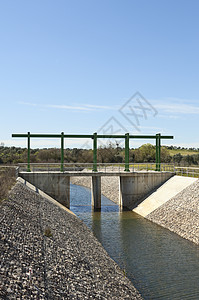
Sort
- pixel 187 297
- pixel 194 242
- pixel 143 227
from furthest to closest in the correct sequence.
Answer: pixel 143 227
pixel 194 242
pixel 187 297

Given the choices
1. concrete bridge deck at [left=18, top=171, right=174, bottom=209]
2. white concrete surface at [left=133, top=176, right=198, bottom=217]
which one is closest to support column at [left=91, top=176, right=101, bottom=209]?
concrete bridge deck at [left=18, top=171, right=174, bottom=209]

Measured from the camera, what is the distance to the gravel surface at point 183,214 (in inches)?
827

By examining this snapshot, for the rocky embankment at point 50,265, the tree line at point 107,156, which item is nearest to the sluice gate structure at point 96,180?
the rocky embankment at point 50,265

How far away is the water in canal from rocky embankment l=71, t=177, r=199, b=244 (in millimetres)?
660

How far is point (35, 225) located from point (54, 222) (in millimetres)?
2755

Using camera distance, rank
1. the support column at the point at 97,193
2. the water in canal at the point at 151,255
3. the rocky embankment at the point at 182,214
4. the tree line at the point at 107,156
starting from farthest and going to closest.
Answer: the tree line at the point at 107,156 → the support column at the point at 97,193 → the rocky embankment at the point at 182,214 → the water in canal at the point at 151,255

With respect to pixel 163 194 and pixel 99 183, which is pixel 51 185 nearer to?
pixel 99 183

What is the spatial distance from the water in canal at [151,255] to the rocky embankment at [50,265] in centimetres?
108

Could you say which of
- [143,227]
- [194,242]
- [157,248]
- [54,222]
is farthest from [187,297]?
[143,227]

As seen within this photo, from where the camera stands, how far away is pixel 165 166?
1388 inches

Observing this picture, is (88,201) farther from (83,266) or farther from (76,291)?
(76,291)

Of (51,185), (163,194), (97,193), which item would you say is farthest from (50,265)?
(97,193)

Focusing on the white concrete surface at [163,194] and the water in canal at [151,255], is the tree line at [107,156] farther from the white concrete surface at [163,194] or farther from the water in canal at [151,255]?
the water in canal at [151,255]

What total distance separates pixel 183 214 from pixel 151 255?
6865 mm
